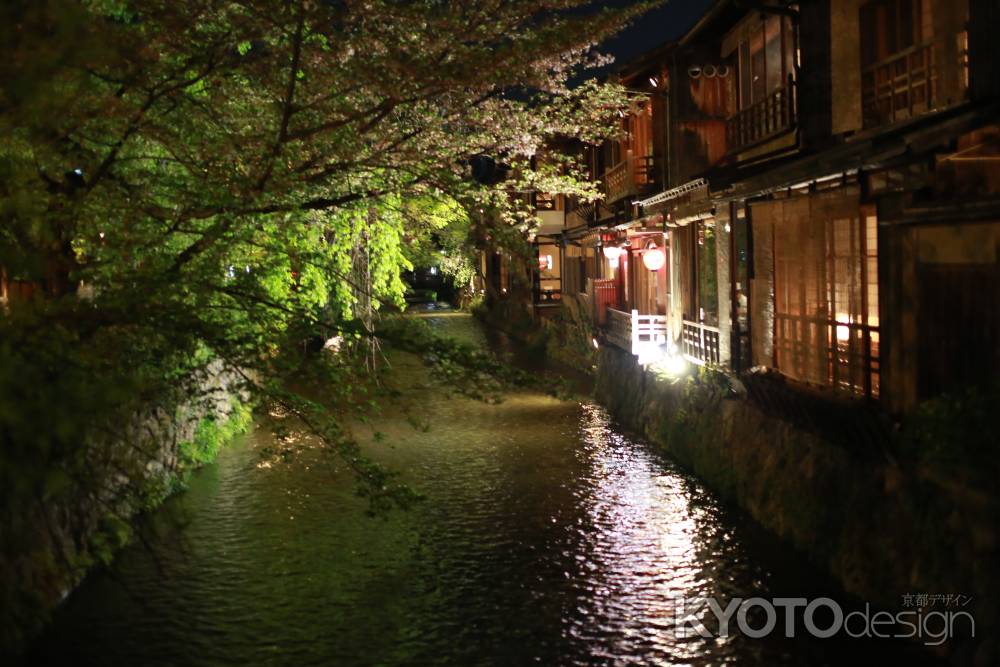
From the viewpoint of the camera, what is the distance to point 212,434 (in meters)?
18.1

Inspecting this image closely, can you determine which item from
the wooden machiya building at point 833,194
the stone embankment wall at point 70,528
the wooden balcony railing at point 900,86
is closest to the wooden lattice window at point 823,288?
the wooden machiya building at point 833,194

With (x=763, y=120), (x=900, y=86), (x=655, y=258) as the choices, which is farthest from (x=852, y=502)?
(x=655, y=258)

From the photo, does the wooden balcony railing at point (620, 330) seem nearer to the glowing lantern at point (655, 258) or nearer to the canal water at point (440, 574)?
the glowing lantern at point (655, 258)

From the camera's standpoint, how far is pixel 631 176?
90.8ft

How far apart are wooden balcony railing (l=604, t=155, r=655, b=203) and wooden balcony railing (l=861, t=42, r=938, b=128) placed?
11662 millimetres

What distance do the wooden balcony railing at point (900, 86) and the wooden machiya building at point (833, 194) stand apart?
0.03 meters

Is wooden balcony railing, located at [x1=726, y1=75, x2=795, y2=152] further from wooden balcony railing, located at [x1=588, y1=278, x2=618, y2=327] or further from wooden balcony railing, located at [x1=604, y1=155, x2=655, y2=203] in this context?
wooden balcony railing, located at [x1=588, y1=278, x2=618, y2=327]

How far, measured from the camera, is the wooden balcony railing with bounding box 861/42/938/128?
1246 centimetres

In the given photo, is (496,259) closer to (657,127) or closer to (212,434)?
(657,127)

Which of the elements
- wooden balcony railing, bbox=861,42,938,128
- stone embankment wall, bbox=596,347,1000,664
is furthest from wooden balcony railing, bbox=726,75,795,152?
stone embankment wall, bbox=596,347,1000,664

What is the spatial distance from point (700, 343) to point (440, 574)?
9.15 meters

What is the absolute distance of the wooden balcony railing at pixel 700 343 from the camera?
1814cm

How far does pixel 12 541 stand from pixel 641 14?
1099 cm

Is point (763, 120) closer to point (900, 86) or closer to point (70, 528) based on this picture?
point (900, 86)
